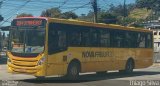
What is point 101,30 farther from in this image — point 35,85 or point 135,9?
point 135,9

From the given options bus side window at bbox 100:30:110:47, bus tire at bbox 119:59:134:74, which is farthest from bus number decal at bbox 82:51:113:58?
bus tire at bbox 119:59:134:74

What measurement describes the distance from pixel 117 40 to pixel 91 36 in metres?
2.97

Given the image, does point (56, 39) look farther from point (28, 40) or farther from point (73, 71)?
point (73, 71)

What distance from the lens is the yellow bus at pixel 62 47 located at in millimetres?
19312

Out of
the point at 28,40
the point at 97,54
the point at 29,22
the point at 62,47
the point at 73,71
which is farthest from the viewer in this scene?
the point at 97,54

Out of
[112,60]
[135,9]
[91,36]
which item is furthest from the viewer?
[135,9]

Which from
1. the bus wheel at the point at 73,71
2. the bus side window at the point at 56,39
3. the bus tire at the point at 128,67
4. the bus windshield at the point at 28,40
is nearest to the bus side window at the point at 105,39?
the bus wheel at the point at 73,71

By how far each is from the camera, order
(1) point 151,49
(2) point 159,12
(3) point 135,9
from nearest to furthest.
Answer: (1) point 151,49 < (2) point 159,12 < (3) point 135,9

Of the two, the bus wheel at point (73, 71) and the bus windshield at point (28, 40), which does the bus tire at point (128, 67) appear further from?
the bus windshield at point (28, 40)

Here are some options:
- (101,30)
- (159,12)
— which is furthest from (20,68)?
(159,12)

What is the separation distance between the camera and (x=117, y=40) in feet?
82.4

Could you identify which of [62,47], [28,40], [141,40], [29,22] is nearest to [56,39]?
[62,47]

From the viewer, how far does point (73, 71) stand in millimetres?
21016

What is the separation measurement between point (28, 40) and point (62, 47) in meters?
1.65
